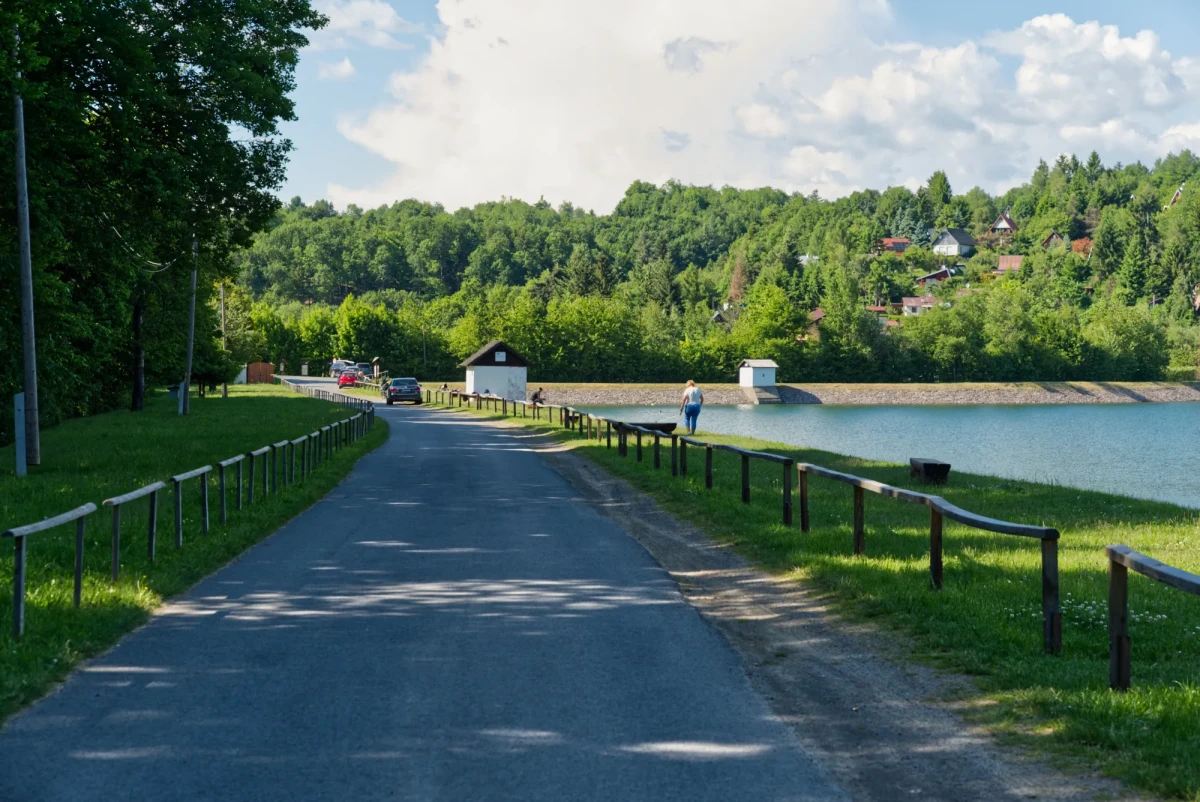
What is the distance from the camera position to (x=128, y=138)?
21.0 metres

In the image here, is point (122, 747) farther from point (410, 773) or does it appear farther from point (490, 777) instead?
point (490, 777)

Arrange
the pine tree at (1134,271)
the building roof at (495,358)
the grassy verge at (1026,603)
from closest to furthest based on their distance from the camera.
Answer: the grassy verge at (1026,603), the building roof at (495,358), the pine tree at (1134,271)

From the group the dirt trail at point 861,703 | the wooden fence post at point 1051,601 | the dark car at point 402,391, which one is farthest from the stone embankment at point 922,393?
the wooden fence post at point 1051,601

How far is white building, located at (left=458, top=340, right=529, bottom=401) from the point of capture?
261 ft

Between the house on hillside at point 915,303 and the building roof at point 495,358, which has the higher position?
the house on hillside at point 915,303

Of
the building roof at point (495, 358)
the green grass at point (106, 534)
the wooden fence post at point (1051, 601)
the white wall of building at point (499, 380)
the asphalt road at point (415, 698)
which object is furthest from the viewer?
the building roof at point (495, 358)

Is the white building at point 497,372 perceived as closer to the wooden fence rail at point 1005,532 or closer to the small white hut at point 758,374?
the small white hut at point 758,374

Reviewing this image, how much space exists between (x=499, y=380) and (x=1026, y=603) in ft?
236

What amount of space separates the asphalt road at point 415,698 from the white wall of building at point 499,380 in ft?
222

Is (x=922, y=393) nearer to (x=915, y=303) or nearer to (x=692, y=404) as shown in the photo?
(x=915, y=303)

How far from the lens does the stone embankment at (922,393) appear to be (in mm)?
113875

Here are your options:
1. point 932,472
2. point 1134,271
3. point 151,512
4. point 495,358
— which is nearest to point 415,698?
point 151,512

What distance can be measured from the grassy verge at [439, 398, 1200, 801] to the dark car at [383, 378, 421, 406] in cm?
5258

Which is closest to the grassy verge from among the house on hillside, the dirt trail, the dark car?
the dirt trail
